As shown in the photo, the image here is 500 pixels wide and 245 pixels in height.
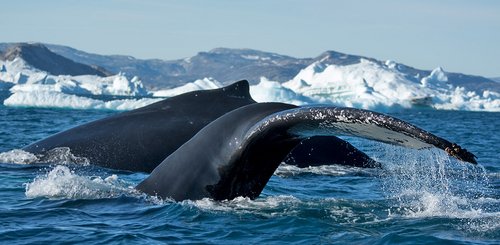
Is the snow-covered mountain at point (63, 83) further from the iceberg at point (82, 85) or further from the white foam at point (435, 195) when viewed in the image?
the white foam at point (435, 195)

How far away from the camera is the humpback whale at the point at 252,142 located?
514cm

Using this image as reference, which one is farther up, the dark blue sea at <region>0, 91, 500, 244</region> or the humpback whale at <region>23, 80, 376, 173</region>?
the humpback whale at <region>23, 80, 376, 173</region>

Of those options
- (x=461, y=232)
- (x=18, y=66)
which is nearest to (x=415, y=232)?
(x=461, y=232)

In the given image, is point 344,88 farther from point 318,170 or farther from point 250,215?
point 250,215

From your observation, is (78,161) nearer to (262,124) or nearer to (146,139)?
(146,139)

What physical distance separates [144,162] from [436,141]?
5.45m

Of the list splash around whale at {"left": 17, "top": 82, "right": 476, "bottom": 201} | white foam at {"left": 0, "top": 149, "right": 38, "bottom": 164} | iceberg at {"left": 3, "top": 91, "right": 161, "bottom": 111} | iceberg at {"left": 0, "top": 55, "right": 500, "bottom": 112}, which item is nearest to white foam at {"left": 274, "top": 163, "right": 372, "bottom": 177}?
white foam at {"left": 0, "top": 149, "right": 38, "bottom": 164}

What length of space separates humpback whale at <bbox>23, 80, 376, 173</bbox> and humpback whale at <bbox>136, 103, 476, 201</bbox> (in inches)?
113

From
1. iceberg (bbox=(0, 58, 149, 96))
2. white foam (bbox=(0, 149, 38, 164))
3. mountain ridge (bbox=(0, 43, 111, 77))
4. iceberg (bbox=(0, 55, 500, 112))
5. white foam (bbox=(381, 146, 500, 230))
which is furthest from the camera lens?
mountain ridge (bbox=(0, 43, 111, 77))

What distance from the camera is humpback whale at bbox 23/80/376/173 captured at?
9.83 m

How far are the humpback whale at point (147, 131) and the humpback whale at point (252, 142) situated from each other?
2882 millimetres

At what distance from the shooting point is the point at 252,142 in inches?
229

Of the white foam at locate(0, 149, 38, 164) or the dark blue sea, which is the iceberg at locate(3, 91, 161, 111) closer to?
the white foam at locate(0, 149, 38, 164)

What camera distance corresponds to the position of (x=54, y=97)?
143 feet
